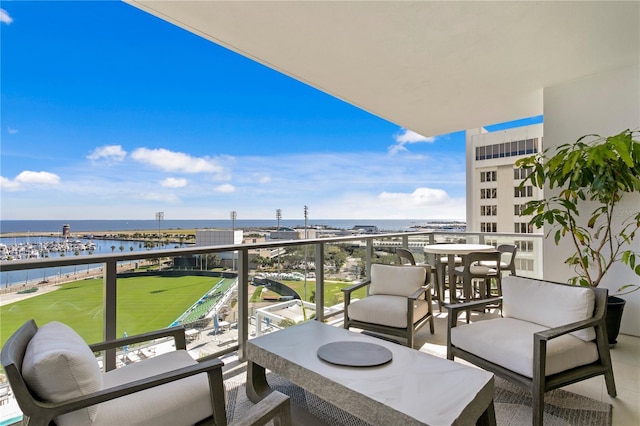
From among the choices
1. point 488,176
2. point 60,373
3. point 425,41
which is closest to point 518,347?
point 60,373

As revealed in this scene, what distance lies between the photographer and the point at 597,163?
314 centimetres

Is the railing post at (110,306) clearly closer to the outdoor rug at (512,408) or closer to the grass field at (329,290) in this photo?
the outdoor rug at (512,408)

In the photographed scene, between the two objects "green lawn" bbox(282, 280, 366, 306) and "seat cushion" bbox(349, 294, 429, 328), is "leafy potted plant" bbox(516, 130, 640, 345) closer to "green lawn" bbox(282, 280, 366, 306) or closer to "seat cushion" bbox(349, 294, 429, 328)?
"seat cushion" bbox(349, 294, 429, 328)

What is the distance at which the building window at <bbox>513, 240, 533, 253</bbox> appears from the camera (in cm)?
547

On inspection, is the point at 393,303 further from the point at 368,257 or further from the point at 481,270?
the point at 481,270

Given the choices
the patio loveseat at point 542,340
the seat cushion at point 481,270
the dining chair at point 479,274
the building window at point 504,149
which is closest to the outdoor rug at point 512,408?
the patio loveseat at point 542,340

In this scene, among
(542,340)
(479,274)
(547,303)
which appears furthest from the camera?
(479,274)

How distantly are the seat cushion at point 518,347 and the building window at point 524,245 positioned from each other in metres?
3.13

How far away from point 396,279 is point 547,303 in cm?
156

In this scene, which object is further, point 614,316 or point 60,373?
point 614,316

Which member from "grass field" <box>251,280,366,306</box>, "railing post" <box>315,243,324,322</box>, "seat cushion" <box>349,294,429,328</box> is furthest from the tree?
"railing post" <box>315,243,324,322</box>

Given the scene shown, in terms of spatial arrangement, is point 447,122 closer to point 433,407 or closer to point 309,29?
point 309,29

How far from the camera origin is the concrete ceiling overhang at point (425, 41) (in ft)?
9.21

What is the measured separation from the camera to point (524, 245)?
5516 millimetres
